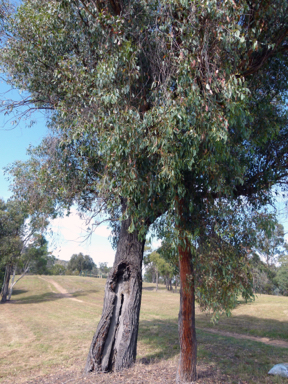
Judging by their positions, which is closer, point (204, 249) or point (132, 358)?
point (204, 249)

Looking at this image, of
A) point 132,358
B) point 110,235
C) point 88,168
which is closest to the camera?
point 132,358

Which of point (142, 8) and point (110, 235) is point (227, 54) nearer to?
point (142, 8)

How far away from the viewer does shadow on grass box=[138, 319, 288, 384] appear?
6.92 meters

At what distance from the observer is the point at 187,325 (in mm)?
6246

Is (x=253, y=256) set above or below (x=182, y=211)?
below

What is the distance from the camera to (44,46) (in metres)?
7.61

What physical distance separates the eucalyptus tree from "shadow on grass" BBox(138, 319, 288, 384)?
179 centimetres

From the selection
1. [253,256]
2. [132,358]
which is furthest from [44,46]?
[132,358]

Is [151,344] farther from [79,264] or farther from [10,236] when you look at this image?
[79,264]

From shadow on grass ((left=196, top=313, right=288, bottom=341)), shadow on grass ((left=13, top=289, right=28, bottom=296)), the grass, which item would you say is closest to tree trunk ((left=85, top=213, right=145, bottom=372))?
the grass

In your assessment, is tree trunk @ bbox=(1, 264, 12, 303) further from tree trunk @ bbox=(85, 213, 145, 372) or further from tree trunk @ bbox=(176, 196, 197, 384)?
tree trunk @ bbox=(176, 196, 197, 384)

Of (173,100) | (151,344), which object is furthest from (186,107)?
(151,344)

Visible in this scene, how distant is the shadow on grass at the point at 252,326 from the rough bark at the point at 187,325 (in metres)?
7.56

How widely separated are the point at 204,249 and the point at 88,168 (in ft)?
13.5
